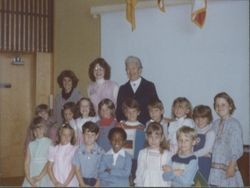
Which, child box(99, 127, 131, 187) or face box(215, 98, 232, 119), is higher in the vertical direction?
face box(215, 98, 232, 119)

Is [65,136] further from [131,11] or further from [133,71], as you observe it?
[131,11]

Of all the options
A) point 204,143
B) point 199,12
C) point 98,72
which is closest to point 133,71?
point 98,72

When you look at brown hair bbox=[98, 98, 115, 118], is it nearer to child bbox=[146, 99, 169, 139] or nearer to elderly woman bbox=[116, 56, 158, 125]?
elderly woman bbox=[116, 56, 158, 125]

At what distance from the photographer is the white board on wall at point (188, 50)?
272 inches

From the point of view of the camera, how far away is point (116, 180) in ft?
16.9

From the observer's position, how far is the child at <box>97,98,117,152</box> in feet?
18.6

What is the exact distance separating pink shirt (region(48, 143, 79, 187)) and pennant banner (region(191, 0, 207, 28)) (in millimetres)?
2579

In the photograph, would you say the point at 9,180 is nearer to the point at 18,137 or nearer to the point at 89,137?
the point at 18,137

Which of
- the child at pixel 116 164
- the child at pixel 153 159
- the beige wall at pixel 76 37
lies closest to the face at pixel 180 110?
the child at pixel 153 159

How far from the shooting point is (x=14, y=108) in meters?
8.73

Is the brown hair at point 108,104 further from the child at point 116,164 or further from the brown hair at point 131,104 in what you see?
the child at point 116,164

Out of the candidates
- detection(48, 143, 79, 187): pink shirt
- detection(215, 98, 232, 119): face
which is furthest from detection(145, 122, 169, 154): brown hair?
detection(48, 143, 79, 187): pink shirt

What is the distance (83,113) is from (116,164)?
2.90ft

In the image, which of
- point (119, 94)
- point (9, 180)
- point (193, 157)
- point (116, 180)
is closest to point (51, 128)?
point (119, 94)
